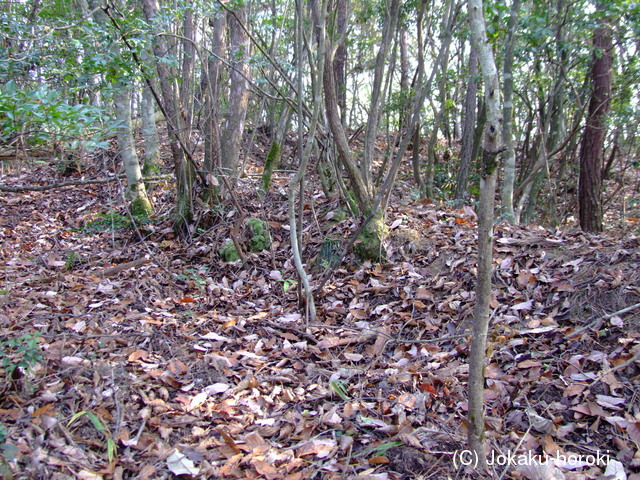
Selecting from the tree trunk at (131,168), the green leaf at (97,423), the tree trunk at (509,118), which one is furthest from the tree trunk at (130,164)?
the tree trunk at (509,118)

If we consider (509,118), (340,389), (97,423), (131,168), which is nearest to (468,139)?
(509,118)

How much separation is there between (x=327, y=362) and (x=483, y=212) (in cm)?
185

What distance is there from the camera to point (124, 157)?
6332 mm

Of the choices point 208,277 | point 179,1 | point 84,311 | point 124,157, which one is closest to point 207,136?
point 124,157

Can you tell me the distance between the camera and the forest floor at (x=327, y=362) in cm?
242

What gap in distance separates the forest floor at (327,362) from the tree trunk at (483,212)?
1.14ft

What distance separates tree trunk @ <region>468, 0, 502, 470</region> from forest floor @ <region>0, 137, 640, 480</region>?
0.35 metres

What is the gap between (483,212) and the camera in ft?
6.89

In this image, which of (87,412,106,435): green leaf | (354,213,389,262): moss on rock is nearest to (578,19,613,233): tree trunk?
(354,213,389,262): moss on rock

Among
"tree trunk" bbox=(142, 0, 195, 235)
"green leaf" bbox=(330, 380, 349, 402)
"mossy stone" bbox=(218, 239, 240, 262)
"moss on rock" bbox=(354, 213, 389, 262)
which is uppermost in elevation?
"tree trunk" bbox=(142, 0, 195, 235)

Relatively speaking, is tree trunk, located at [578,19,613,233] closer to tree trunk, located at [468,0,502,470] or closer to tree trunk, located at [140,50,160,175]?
tree trunk, located at [468,0,502,470]

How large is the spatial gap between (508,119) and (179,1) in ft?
14.2

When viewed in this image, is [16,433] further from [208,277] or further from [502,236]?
[502,236]

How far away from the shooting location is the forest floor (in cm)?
242
